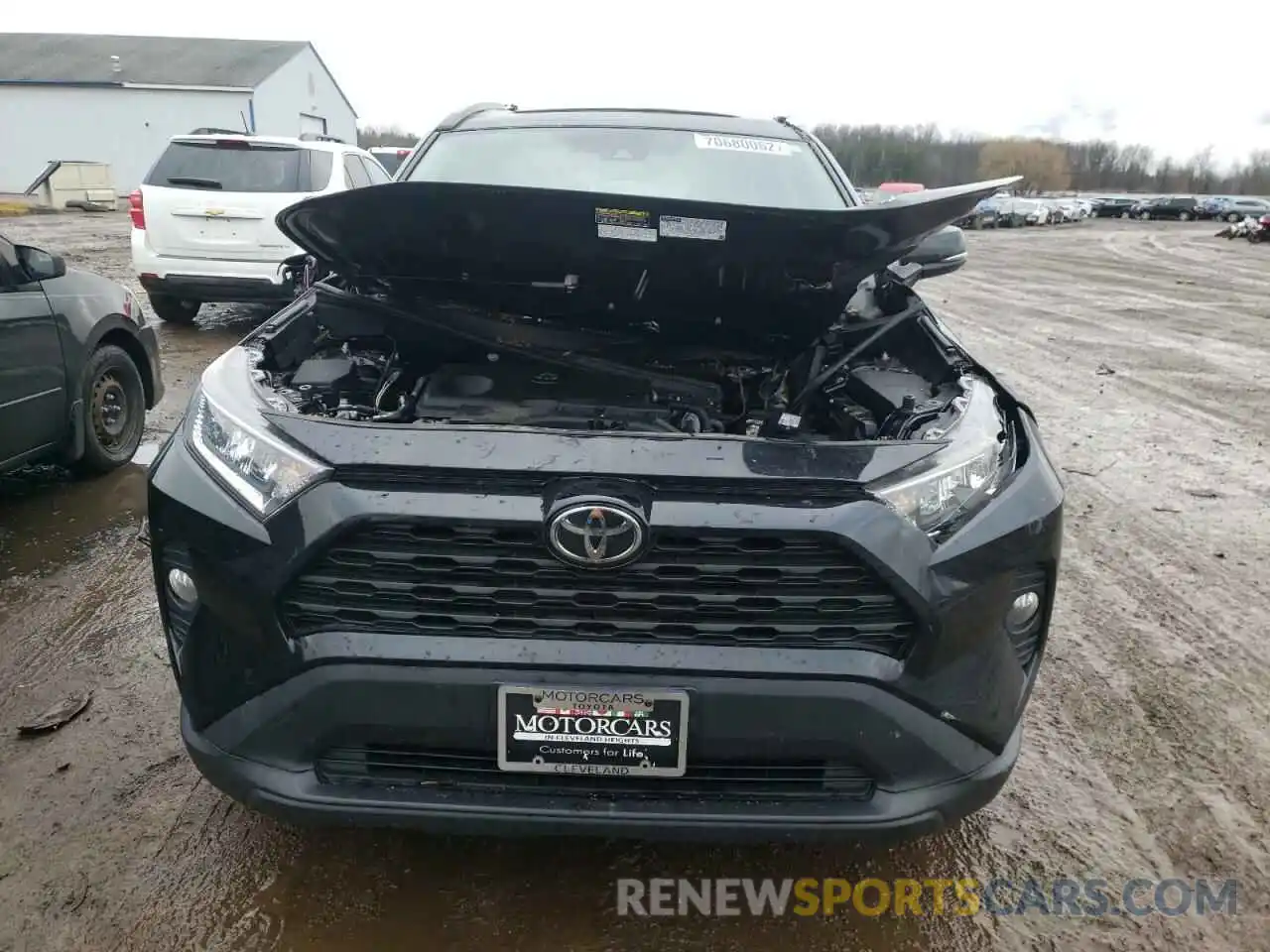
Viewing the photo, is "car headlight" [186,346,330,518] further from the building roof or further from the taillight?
the building roof

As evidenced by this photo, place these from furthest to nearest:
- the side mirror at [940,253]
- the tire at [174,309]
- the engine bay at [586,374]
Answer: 1. the tire at [174,309]
2. the side mirror at [940,253]
3. the engine bay at [586,374]

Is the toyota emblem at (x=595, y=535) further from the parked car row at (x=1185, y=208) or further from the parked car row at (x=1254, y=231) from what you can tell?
the parked car row at (x=1185, y=208)

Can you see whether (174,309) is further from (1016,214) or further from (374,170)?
(1016,214)

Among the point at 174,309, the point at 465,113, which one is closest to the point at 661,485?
the point at 465,113

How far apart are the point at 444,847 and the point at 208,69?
4275 cm

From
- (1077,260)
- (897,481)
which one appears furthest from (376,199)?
(1077,260)

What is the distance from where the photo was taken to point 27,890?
2.06 meters

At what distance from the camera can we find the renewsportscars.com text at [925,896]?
2.10m

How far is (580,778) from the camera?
1809 mm

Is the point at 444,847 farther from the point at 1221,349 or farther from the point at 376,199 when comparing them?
the point at 1221,349

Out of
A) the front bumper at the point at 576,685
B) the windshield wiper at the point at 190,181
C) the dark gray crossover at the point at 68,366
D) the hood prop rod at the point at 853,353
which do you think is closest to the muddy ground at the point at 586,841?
the dark gray crossover at the point at 68,366

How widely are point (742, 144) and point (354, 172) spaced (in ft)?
20.5

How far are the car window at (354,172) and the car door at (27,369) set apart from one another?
185 inches

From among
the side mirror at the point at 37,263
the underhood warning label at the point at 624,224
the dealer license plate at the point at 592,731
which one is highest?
the underhood warning label at the point at 624,224
